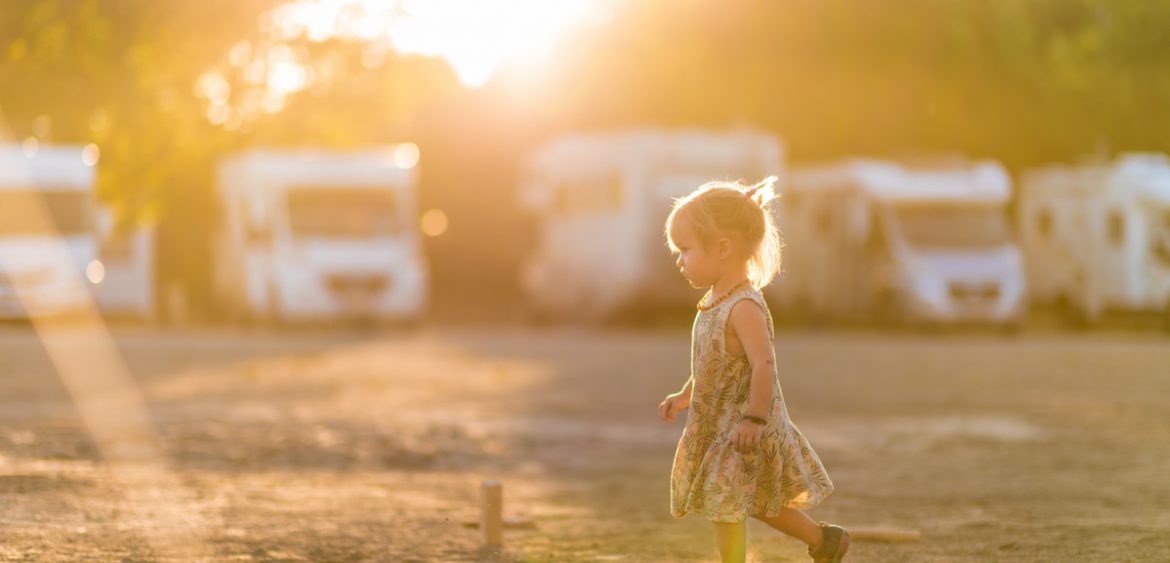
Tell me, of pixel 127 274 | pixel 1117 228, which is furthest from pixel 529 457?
pixel 127 274

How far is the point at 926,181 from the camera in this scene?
29.9m

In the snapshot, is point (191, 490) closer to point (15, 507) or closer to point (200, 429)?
point (15, 507)

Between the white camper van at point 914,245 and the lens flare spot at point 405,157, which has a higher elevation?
the lens flare spot at point 405,157

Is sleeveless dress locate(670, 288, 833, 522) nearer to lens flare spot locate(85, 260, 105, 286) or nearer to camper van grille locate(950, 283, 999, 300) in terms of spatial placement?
camper van grille locate(950, 283, 999, 300)

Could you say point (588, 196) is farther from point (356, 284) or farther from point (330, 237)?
point (330, 237)

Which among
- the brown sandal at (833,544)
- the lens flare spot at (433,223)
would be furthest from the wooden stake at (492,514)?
the lens flare spot at (433,223)

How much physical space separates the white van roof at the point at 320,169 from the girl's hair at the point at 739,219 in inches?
942

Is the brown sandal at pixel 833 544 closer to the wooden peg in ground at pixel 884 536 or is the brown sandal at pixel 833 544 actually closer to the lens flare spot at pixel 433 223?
the wooden peg in ground at pixel 884 536

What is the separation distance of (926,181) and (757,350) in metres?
24.4

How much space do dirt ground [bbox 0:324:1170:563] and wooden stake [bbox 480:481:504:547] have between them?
8cm

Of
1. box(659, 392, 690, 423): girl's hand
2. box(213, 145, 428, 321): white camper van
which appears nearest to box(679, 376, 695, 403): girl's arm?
box(659, 392, 690, 423): girl's hand

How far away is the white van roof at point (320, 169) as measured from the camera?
2991cm

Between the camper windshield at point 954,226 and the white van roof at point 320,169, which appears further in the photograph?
the white van roof at point 320,169

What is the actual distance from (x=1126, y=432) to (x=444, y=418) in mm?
4727
